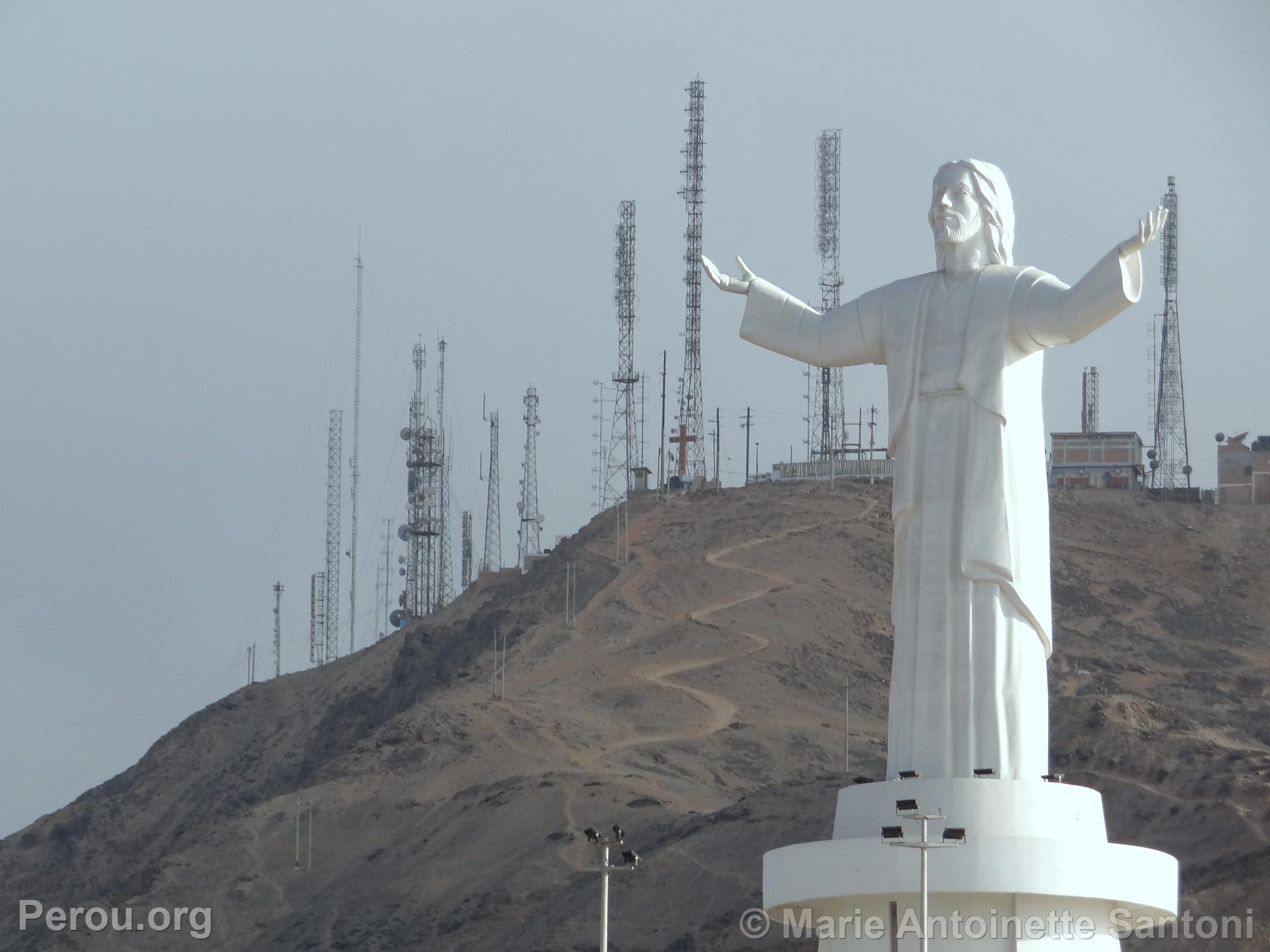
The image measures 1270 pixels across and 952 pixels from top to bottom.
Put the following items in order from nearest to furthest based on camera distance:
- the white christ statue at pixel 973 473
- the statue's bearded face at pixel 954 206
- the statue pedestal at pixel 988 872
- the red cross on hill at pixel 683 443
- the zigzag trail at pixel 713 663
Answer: the statue pedestal at pixel 988 872 → the white christ statue at pixel 973 473 → the statue's bearded face at pixel 954 206 → the zigzag trail at pixel 713 663 → the red cross on hill at pixel 683 443

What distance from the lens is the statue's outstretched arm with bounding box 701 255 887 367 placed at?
59.5 feet

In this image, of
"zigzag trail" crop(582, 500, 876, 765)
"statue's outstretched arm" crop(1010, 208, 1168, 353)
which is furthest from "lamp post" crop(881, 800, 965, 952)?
"zigzag trail" crop(582, 500, 876, 765)

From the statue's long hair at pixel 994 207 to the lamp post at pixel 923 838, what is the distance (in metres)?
4.53

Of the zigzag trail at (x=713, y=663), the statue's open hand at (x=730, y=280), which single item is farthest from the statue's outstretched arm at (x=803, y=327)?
the zigzag trail at (x=713, y=663)

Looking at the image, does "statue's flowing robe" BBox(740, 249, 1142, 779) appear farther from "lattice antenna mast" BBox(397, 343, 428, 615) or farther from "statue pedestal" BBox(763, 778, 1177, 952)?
"lattice antenna mast" BBox(397, 343, 428, 615)

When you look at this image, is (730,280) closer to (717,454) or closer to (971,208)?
(971,208)

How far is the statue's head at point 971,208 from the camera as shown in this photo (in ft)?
57.8

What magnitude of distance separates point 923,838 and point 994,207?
5.21 metres

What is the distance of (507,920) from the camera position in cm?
4472

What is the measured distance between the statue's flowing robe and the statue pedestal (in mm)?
476

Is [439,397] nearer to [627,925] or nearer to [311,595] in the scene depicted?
[311,595]

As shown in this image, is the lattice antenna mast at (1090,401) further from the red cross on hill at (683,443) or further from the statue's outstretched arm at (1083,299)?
the statue's outstretched arm at (1083,299)

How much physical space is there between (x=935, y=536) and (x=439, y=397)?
59.6 m

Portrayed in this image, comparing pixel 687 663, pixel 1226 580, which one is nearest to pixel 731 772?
pixel 687 663
